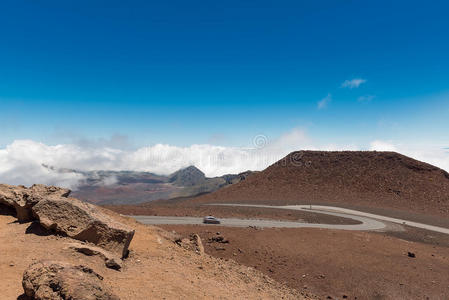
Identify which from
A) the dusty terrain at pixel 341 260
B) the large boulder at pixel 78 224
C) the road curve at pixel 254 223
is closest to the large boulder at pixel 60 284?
the large boulder at pixel 78 224

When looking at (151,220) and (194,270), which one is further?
(151,220)

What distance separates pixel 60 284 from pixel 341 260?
20.4 meters

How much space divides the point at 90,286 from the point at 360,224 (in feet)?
129

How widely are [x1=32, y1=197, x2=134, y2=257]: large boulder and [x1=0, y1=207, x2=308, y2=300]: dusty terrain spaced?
0.39m

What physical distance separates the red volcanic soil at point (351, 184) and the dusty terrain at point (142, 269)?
49.4m

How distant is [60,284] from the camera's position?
5.53 metres

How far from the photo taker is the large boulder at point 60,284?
214 inches

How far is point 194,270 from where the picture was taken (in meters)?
10.8

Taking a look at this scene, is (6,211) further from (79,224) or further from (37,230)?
(79,224)

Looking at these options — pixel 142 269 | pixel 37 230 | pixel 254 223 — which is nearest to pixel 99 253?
pixel 142 269

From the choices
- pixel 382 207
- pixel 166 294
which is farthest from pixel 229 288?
pixel 382 207

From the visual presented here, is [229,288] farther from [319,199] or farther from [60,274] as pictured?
[319,199]

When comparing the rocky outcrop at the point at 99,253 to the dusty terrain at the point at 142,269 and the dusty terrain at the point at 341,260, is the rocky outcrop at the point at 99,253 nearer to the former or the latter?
the dusty terrain at the point at 142,269

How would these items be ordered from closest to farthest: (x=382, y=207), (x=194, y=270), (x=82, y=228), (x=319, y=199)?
(x=82, y=228) < (x=194, y=270) < (x=382, y=207) < (x=319, y=199)
